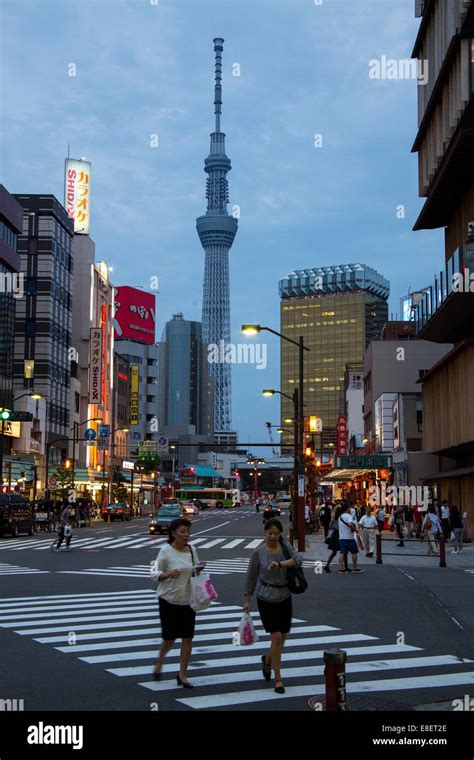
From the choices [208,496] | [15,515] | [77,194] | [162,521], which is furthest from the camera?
[208,496]

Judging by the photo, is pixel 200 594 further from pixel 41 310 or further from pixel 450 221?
pixel 41 310

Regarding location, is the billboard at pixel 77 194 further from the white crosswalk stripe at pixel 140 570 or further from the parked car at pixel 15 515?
the white crosswalk stripe at pixel 140 570

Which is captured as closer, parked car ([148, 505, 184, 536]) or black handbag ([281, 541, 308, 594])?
black handbag ([281, 541, 308, 594])

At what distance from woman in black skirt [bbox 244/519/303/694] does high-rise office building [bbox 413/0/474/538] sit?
96.1 ft

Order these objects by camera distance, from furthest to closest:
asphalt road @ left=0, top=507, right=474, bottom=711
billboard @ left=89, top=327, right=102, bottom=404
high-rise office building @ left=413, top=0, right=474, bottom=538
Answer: billboard @ left=89, top=327, right=102, bottom=404 → high-rise office building @ left=413, top=0, right=474, bottom=538 → asphalt road @ left=0, top=507, right=474, bottom=711

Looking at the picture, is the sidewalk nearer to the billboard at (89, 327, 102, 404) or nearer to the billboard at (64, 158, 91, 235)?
the billboard at (89, 327, 102, 404)

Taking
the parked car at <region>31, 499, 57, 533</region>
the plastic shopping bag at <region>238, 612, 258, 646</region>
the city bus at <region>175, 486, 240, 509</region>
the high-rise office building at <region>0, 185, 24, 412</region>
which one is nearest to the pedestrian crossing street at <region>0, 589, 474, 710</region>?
the plastic shopping bag at <region>238, 612, 258, 646</region>

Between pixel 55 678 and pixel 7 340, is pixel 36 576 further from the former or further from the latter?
pixel 7 340

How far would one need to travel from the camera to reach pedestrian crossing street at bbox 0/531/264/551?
3784cm

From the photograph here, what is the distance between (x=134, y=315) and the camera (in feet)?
496

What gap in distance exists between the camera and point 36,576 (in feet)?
77.6

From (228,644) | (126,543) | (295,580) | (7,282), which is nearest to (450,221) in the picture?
(126,543)

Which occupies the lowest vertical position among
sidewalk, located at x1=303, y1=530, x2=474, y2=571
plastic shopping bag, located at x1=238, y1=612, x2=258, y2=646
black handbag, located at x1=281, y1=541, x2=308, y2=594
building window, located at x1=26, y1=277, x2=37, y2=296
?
sidewalk, located at x1=303, y1=530, x2=474, y2=571

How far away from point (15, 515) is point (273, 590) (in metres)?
39.0
